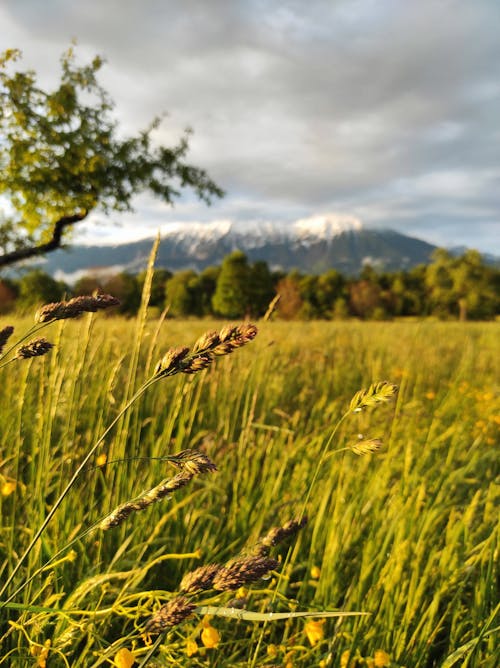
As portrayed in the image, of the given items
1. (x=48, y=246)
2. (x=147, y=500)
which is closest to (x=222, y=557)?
(x=147, y=500)

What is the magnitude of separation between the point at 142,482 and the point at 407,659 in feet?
3.42

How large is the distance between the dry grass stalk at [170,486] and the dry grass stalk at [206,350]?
11 centimetres

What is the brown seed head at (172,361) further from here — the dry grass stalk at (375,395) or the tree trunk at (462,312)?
the tree trunk at (462,312)

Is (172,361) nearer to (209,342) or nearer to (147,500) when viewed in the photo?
(209,342)

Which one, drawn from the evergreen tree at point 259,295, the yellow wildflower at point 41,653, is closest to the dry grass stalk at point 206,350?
the yellow wildflower at point 41,653

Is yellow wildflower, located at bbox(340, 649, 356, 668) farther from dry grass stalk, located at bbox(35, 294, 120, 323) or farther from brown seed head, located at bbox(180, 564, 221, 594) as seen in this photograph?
dry grass stalk, located at bbox(35, 294, 120, 323)

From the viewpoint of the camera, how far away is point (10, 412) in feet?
7.04

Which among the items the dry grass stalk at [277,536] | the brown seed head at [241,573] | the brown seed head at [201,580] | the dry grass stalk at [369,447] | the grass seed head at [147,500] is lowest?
the dry grass stalk at [277,536]

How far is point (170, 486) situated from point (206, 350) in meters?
0.18

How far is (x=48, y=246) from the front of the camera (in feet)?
44.7

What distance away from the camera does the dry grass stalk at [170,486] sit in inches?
21.0

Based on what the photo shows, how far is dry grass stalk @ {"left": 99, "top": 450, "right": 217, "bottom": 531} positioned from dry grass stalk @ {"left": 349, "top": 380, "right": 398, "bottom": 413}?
22cm

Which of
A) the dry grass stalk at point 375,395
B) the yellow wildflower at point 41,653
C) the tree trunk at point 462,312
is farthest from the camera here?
the tree trunk at point 462,312

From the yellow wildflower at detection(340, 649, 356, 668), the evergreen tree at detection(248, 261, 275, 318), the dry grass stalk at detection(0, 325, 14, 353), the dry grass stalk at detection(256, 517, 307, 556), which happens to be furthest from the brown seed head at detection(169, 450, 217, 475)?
the evergreen tree at detection(248, 261, 275, 318)
